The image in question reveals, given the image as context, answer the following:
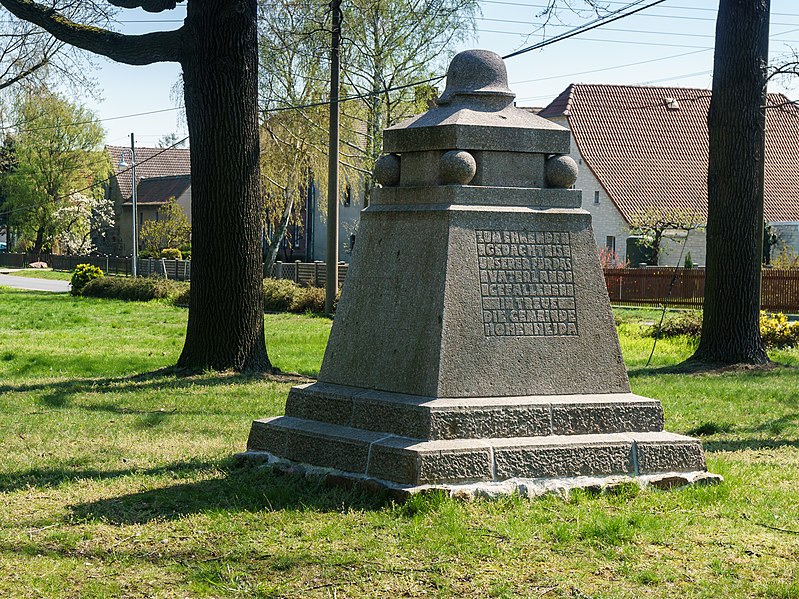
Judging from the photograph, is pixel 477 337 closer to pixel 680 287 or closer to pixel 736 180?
pixel 736 180

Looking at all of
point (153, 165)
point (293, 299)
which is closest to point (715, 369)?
point (293, 299)

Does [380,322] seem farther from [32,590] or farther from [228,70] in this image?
[228,70]

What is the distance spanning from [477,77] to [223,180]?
6123 mm

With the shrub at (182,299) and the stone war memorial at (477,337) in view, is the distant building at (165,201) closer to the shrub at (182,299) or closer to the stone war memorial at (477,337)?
the shrub at (182,299)

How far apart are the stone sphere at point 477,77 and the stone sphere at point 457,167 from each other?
60 cm

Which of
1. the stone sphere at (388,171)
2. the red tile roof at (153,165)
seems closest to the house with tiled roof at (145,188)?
the red tile roof at (153,165)

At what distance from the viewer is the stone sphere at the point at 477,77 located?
7156 mm

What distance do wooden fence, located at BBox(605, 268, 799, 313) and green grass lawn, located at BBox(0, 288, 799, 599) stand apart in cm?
2177

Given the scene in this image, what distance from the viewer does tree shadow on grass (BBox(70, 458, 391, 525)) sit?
240 inches

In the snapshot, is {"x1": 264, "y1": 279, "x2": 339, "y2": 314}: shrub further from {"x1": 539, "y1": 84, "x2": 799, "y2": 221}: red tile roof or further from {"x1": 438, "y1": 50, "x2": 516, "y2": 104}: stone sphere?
{"x1": 438, "y1": 50, "x2": 516, "y2": 104}: stone sphere

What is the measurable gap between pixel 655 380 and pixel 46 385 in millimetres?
7256

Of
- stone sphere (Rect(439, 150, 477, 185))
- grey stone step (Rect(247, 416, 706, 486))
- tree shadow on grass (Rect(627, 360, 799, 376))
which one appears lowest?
tree shadow on grass (Rect(627, 360, 799, 376))

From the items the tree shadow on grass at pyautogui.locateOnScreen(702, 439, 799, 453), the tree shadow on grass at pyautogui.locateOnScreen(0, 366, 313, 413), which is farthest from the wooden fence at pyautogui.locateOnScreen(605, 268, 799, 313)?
the tree shadow on grass at pyautogui.locateOnScreen(702, 439, 799, 453)

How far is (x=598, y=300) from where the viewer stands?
23.2ft
